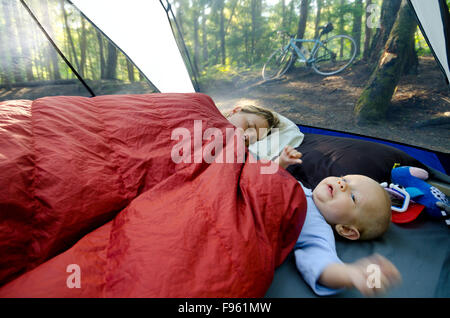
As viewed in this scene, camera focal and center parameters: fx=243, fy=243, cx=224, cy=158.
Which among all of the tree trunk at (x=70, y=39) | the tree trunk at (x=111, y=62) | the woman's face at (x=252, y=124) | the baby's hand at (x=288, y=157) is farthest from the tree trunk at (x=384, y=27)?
the tree trunk at (x=70, y=39)

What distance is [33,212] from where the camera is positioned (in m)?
0.62

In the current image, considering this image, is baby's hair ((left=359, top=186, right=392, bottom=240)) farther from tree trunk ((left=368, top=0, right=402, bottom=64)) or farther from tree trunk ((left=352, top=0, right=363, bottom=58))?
tree trunk ((left=352, top=0, right=363, bottom=58))

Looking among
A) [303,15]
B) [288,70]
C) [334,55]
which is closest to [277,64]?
[288,70]

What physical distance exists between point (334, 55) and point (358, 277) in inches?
151

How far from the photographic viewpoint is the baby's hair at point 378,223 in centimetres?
84

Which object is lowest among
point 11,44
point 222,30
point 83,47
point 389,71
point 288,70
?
point 389,71

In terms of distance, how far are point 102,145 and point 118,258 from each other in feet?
1.40

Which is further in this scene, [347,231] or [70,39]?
[70,39]

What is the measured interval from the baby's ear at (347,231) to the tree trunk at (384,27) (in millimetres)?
3156

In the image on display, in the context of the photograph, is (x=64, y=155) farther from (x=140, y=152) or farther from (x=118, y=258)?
(x=118, y=258)

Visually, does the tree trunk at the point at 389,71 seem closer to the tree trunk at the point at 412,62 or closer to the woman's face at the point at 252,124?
the tree trunk at the point at 412,62

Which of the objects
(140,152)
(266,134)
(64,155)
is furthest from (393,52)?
(64,155)

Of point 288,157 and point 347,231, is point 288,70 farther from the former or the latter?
point 347,231

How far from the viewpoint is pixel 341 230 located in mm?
879
